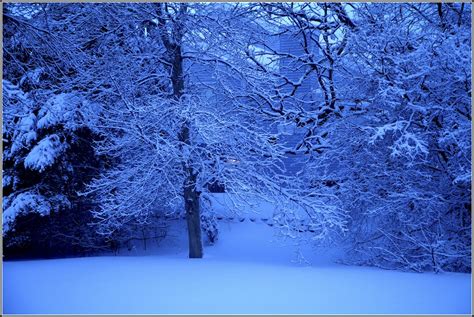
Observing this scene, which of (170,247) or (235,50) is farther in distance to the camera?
(170,247)

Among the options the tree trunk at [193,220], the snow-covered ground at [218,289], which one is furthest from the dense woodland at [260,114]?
the snow-covered ground at [218,289]

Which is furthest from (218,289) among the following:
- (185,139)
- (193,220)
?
(193,220)

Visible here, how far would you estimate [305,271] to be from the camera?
229 inches

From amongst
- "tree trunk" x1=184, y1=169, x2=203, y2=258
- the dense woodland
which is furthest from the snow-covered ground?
"tree trunk" x1=184, y1=169, x2=203, y2=258

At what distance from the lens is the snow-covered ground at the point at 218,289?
4.06m

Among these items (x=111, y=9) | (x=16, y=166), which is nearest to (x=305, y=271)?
(x=111, y=9)

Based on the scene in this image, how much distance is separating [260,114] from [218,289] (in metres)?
4.26

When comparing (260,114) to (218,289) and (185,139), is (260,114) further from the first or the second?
(218,289)

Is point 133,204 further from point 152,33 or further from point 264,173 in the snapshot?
point 152,33

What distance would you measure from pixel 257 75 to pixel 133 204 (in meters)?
3.39

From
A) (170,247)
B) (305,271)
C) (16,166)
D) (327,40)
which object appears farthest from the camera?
(170,247)

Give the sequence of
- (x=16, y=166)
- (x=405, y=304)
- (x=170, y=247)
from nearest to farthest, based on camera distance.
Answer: (x=405, y=304) → (x=16, y=166) → (x=170, y=247)

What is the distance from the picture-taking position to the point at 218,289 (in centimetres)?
464

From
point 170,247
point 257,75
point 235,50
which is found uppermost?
point 235,50
